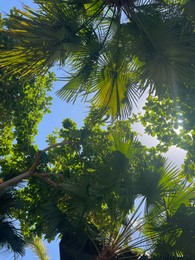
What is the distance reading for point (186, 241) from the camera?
585cm

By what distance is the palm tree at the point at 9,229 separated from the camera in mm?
7844

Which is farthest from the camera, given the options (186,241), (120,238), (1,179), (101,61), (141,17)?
(1,179)

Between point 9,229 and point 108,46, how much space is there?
13.6ft

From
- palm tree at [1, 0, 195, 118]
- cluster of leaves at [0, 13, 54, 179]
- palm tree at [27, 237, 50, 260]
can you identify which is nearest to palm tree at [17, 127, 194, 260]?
palm tree at [1, 0, 195, 118]

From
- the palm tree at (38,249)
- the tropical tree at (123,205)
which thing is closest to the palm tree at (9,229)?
the tropical tree at (123,205)

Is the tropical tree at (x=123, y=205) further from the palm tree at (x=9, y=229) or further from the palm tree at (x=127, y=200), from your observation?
the palm tree at (x=9, y=229)

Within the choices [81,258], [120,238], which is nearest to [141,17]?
[120,238]

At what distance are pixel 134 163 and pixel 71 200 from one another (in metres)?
1.24

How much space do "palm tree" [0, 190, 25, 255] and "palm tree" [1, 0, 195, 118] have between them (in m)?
2.44

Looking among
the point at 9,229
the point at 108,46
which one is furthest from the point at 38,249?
the point at 108,46

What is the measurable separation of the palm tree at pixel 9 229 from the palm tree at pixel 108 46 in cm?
244

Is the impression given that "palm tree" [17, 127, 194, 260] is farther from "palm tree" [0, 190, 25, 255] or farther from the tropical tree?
"palm tree" [0, 190, 25, 255]

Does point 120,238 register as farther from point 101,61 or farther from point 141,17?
point 141,17

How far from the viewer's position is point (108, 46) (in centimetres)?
737
